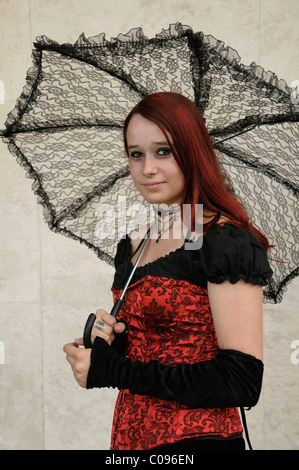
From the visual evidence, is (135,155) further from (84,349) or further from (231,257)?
(84,349)

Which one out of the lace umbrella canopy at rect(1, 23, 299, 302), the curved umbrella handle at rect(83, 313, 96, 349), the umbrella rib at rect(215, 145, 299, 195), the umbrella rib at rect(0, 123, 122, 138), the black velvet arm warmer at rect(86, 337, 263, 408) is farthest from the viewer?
the umbrella rib at rect(0, 123, 122, 138)

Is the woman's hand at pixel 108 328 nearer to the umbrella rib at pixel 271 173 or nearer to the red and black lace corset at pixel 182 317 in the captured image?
the red and black lace corset at pixel 182 317

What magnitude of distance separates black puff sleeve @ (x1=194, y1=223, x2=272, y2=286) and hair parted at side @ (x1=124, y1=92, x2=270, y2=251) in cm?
8

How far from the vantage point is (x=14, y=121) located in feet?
5.82

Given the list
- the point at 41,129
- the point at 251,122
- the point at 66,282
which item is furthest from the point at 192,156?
the point at 66,282

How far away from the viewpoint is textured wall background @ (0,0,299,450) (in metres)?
2.78

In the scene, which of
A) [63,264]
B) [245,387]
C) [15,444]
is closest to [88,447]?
[15,444]

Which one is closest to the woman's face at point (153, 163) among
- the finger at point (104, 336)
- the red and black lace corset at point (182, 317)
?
the red and black lace corset at point (182, 317)

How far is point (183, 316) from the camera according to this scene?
1327mm

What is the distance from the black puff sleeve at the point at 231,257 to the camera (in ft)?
4.06

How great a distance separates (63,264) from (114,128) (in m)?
1.57

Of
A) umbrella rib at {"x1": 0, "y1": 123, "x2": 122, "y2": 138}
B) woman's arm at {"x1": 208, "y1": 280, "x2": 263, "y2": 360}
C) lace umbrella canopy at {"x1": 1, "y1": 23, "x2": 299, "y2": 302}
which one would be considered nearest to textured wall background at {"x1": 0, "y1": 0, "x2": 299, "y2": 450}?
lace umbrella canopy at {"x1": 1, "y1": 23, "x2": 299, "y2": 302}

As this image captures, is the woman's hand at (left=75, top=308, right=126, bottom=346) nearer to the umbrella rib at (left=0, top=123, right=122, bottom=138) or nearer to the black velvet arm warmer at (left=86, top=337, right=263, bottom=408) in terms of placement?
the black velvet arm warmer at (left=86, top=337, right=263, bottom=408)

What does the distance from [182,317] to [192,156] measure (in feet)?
1.43
